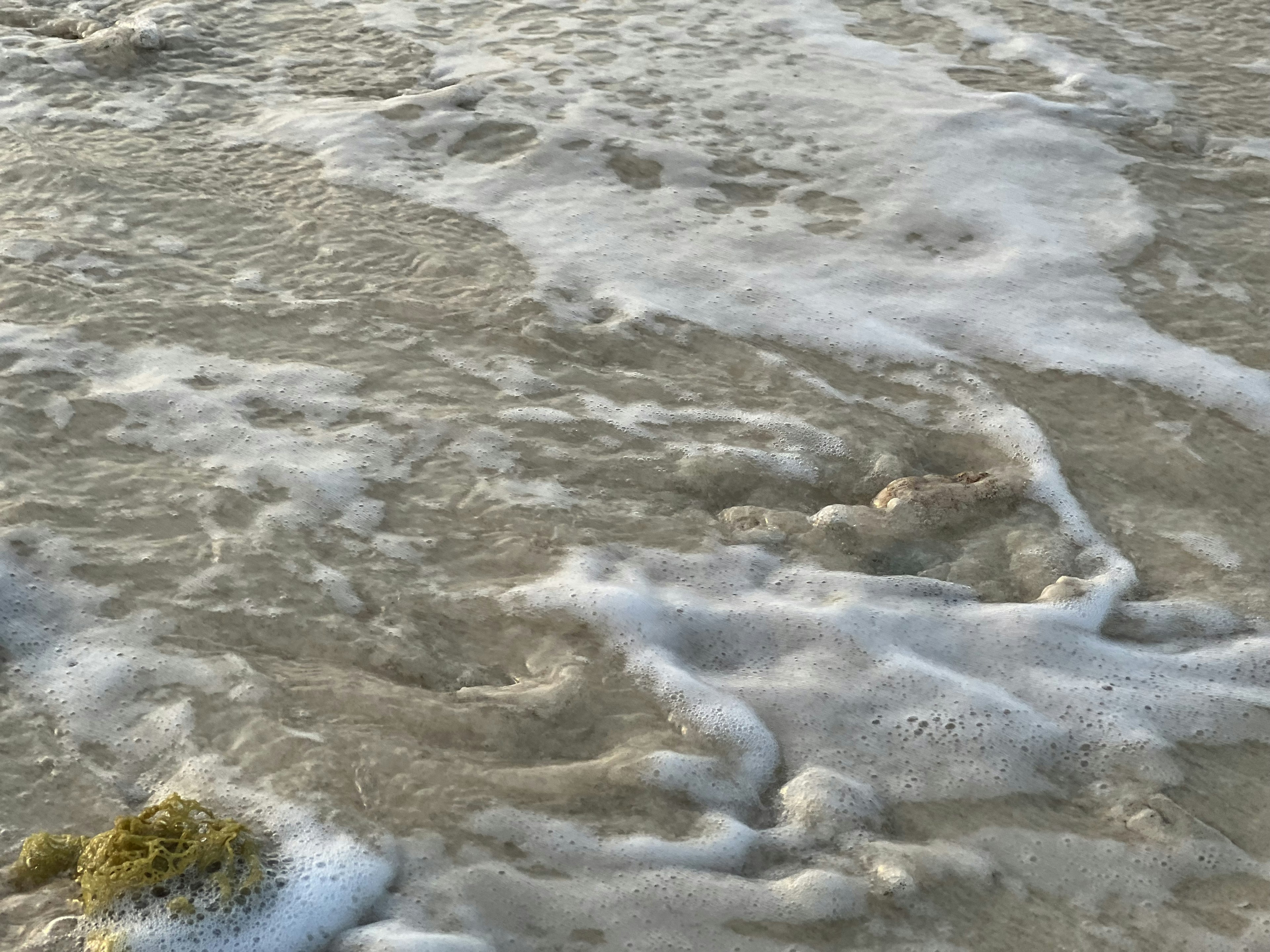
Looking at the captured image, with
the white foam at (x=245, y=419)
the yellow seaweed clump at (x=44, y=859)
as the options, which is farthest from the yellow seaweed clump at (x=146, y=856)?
the white foam at (x=245, y=419)

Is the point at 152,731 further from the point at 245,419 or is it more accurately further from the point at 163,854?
the point at 245,419

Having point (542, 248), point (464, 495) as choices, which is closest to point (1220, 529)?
point (464, 495)

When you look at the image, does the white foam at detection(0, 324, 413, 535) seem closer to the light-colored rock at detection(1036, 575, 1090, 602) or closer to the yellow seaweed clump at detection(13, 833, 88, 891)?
the yellow seaweed clump at detection(13, 833, 88, 891)

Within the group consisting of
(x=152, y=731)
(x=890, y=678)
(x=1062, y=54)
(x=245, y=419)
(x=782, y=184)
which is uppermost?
(x=1062, y=54)

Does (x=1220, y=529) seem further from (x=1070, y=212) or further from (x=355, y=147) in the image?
(x=355, y=147)

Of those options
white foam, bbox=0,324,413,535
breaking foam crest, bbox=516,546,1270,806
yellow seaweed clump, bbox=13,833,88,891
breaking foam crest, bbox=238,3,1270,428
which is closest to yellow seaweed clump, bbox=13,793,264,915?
yellow seaweed clump, bbox=13,833,88,891

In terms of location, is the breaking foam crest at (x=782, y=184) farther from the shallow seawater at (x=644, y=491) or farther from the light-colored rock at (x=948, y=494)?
the light-colored rock at (x=948, y=494)

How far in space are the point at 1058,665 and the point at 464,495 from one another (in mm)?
1400

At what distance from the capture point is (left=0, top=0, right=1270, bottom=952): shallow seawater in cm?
199

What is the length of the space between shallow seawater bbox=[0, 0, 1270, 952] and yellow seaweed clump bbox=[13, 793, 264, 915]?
5 cm

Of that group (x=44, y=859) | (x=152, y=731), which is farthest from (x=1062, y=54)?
(x=44, y=859)

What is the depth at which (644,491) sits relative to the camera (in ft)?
9.18

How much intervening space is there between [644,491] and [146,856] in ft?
4.56

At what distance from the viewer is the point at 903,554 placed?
8.63 feet
